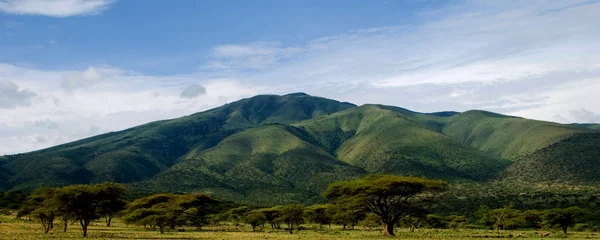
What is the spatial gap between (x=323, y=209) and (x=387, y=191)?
4601 cm

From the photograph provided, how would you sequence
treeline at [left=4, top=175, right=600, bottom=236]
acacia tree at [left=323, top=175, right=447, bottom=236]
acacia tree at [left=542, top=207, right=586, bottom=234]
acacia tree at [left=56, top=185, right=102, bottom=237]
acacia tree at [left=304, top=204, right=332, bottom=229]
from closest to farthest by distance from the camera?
acacia tree at [left=56, top=185, right=102, bottom=237]
treeline at [left=4, top=175, right=600, bottom=236]
acacia tree at [left=323, top=175, right=447, bottom=236]
acacia tree at [left=542, top=207, right=586, bottom=234]
acacia tree at [left=304, top=204, right=332, bottom=229]

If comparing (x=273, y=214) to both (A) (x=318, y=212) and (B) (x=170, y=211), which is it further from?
(B) (x=170, y=211)

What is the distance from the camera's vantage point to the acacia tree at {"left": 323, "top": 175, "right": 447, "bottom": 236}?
6112 cm

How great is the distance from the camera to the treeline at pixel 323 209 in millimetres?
60938

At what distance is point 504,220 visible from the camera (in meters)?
96.5

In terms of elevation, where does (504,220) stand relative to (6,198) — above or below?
below

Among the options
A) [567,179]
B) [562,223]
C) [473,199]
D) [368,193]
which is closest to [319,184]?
[473,199]

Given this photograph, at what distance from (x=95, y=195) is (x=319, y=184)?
139913 millimetres

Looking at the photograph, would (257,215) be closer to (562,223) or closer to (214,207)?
(214,207)

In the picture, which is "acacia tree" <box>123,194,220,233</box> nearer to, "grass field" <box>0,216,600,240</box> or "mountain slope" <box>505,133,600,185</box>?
"grass field" <box>0,216,600,240</box>

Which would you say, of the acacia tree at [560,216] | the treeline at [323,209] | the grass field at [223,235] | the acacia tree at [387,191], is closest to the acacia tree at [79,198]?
the treeline at [323,209]

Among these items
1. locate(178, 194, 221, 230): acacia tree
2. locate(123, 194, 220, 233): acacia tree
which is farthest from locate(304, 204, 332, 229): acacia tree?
locate(178, 194, 221, 230): acacia tree

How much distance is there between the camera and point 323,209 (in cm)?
10619

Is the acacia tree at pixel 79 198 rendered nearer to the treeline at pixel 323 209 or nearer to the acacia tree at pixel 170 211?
the treeline at pixel 323 209
